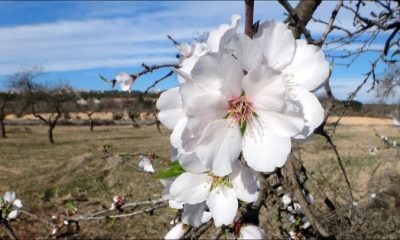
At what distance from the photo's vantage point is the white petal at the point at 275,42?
0.57m

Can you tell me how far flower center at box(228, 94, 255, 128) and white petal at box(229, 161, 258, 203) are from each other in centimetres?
12

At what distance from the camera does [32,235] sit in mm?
6875

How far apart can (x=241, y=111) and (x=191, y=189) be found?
0.70 feet

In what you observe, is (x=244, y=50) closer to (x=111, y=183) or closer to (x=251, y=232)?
(x=251, y=232)

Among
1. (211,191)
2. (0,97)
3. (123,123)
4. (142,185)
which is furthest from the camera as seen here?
(123,123)

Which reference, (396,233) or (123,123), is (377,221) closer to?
(396,233)

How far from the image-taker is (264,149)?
57 centimetres

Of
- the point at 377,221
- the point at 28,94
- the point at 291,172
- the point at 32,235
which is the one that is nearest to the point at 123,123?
the point at 28,94

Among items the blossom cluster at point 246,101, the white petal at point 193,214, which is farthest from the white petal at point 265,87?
the white petal at point 193,214

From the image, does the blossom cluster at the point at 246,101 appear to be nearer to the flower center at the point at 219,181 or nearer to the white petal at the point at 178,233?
the flower center at the point at 219,181

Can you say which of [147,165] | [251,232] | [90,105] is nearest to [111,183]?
[147,165]

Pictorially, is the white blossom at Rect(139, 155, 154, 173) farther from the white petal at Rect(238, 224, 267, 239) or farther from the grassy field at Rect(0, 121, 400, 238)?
the white petal at Rect(238, 224, 267, 239)

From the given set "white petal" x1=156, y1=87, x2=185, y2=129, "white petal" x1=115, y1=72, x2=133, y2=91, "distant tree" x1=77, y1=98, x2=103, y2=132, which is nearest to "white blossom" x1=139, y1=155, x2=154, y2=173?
"white petal" x1=115, y1=72, x2=133, y2=91

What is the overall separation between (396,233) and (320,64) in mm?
3058
